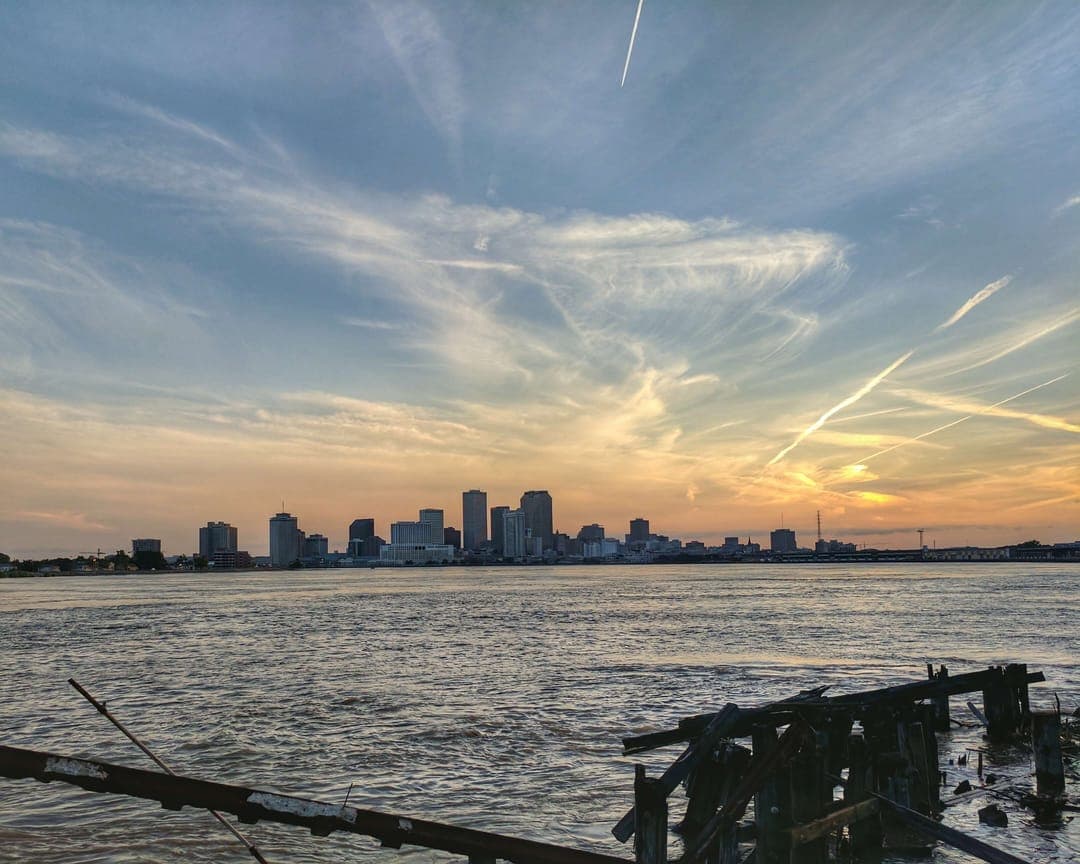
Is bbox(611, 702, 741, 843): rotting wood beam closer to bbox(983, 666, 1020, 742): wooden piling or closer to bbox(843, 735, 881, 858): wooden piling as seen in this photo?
bbox(843, 735, 881, 858): wooden piling

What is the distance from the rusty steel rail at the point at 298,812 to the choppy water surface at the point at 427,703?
10.0 meters

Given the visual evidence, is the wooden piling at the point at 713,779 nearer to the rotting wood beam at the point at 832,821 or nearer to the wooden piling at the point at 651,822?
the rotting wood beam at the point at 832,821

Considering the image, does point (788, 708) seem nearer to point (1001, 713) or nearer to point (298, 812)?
point (298, 812)

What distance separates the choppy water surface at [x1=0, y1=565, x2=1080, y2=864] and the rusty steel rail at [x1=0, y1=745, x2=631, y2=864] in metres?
10.0

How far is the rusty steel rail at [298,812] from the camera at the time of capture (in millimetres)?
6543

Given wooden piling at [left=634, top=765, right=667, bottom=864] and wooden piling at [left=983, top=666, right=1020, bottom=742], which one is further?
wooden piling at [left=983, top=666, right=1020, bottom=742]

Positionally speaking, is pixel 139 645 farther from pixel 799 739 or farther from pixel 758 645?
pixel 799 739

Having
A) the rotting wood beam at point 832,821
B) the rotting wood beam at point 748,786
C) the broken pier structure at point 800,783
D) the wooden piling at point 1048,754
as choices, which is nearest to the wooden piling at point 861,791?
the broken pier structure at point 800,783

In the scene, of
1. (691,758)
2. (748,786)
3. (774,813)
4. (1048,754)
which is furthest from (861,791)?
(1048,754)

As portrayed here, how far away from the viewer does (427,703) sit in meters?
31.3

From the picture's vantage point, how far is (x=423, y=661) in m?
44.3

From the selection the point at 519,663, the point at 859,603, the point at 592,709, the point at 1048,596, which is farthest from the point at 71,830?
the point at 1048,596

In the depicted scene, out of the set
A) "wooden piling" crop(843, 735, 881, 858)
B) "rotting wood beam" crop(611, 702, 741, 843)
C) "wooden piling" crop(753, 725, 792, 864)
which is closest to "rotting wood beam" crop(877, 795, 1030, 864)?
"wooden piling" crop(753, 725, 792, 864)

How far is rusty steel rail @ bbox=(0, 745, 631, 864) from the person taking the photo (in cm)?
654
